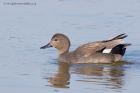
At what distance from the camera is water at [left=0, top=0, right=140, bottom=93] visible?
12766 millimetres

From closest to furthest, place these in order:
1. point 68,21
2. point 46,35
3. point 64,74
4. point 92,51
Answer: point 64,74, point 92,51, point 46,35, point 68,21

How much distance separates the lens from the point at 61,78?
45.1 ft

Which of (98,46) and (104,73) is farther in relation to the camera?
(98,46)

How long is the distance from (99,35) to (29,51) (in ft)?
7.94

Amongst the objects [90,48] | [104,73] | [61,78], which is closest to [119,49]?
[90,48]

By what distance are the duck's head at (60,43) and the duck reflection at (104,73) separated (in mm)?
871

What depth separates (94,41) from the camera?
16.8m

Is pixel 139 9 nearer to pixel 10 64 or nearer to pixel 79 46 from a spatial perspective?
pixel 79 46

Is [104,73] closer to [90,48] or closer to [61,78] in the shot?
[61,78]

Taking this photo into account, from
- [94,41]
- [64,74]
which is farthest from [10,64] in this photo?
[94,41]

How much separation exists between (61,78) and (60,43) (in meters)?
2.79

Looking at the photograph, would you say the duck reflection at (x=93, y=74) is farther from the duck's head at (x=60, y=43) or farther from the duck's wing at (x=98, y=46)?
the duck's head at (x=60, y=43)

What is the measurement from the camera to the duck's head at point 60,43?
16281mm

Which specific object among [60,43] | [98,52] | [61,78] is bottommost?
[61,78]
